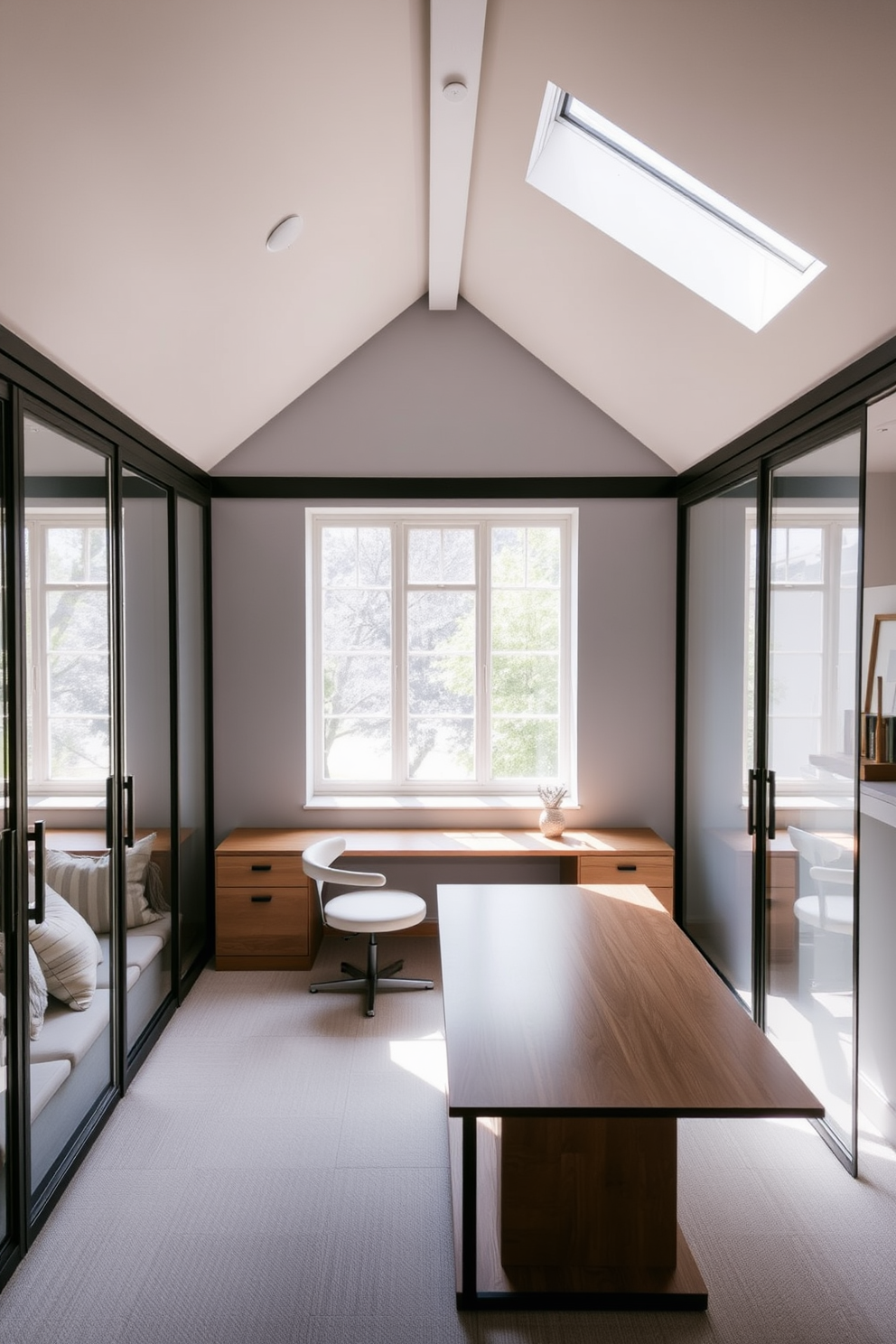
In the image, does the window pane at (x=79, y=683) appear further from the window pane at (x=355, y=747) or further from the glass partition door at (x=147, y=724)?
the window pane at (x=355, y=747)

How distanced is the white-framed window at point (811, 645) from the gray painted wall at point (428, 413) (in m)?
1.63

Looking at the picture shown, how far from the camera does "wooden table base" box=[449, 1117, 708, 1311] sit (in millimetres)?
2037

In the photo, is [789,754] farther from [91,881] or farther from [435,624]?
[91,881]

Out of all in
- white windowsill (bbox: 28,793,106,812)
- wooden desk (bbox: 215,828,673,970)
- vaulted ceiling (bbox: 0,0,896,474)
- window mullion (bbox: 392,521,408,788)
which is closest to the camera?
vaulted ceiling (bbox: 0,0,896,474)

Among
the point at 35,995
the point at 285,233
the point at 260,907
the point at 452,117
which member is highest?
the point at 452,117

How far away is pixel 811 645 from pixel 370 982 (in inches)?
91.6

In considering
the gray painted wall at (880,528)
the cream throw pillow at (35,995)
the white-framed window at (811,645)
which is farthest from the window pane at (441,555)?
the cream throw pillow at (35,995)

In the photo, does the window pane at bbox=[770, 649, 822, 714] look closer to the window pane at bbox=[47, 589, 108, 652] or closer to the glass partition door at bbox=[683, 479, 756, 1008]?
the glass partition door at bbox=[683, 479, 756, 1008]

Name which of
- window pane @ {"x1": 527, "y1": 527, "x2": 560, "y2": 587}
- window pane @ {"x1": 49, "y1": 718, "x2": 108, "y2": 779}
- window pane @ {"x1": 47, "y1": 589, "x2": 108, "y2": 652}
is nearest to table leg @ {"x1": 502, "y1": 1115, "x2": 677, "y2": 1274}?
window pane @ {"x1": 49, "y1": 718, "x2": 108, "y2": 779}

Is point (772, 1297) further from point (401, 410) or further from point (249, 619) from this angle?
point (401, 410)

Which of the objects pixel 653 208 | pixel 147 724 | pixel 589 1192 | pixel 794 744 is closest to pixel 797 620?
pixel 794 744

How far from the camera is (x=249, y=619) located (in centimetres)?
443

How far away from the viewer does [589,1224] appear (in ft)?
6.81

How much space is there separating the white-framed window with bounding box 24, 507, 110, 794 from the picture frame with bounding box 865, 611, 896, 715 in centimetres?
237
